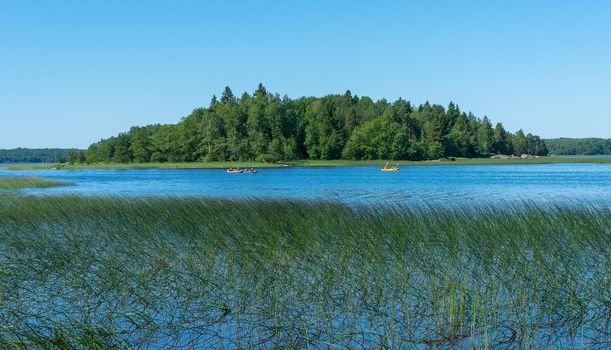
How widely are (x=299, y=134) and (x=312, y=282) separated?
379 feet

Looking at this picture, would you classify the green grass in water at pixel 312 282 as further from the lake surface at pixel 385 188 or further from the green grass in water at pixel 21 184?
the green grass in water at pixel 21 184

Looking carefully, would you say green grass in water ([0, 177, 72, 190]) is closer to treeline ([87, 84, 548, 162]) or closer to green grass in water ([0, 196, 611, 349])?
green grass in water ([0, 196, 611, 349])

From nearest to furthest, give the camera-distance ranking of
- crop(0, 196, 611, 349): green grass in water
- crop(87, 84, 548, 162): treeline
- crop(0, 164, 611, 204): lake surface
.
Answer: crop(0, 196, 611, 349): green grass in water → crop(0, 164, 611, 204): lake surface → crop(87, 84, 548, 162): treeline

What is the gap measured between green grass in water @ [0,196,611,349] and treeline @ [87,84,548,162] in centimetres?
9409

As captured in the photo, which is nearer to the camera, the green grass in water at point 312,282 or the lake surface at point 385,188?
the green grass in water at point 312,282

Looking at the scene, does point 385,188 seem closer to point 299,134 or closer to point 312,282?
point 312,282

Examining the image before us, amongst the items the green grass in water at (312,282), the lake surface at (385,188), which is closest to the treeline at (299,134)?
the lake surface at (385,188)

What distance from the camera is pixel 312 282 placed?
36.8 feet

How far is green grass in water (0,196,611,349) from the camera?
861 cm

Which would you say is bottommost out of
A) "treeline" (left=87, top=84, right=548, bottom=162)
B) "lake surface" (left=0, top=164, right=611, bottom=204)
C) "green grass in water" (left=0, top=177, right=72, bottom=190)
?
"lake surface" (left=0, top=164, right=611, bottom=204)

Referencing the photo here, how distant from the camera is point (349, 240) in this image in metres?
14.1

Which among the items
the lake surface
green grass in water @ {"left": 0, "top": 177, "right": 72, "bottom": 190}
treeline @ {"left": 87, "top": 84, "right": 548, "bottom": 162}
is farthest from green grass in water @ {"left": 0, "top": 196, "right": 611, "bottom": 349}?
treeline @ {"left": 87, "top": 84, "right": 548, "bottom": 162}

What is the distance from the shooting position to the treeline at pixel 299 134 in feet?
378

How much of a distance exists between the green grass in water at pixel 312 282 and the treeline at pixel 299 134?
94094 millimetres
